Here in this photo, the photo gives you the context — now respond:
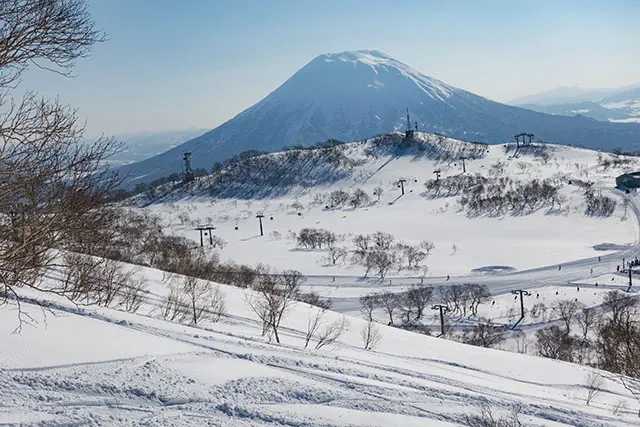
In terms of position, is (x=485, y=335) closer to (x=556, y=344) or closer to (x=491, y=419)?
(x=556, y=344)

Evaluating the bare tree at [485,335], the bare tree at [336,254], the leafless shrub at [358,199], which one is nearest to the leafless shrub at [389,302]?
the bare tree at [485,335]

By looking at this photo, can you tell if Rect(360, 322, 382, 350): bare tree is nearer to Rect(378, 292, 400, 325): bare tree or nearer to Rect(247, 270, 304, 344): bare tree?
Rect(247, 270, 304, 344): bare tree

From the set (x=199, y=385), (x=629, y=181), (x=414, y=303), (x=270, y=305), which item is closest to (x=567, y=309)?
(x=414, y=303)

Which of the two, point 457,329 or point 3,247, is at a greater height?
point 3,247

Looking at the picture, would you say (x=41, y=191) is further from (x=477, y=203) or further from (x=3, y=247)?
(x=477, y=203)

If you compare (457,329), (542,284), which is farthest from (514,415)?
(542,284)
